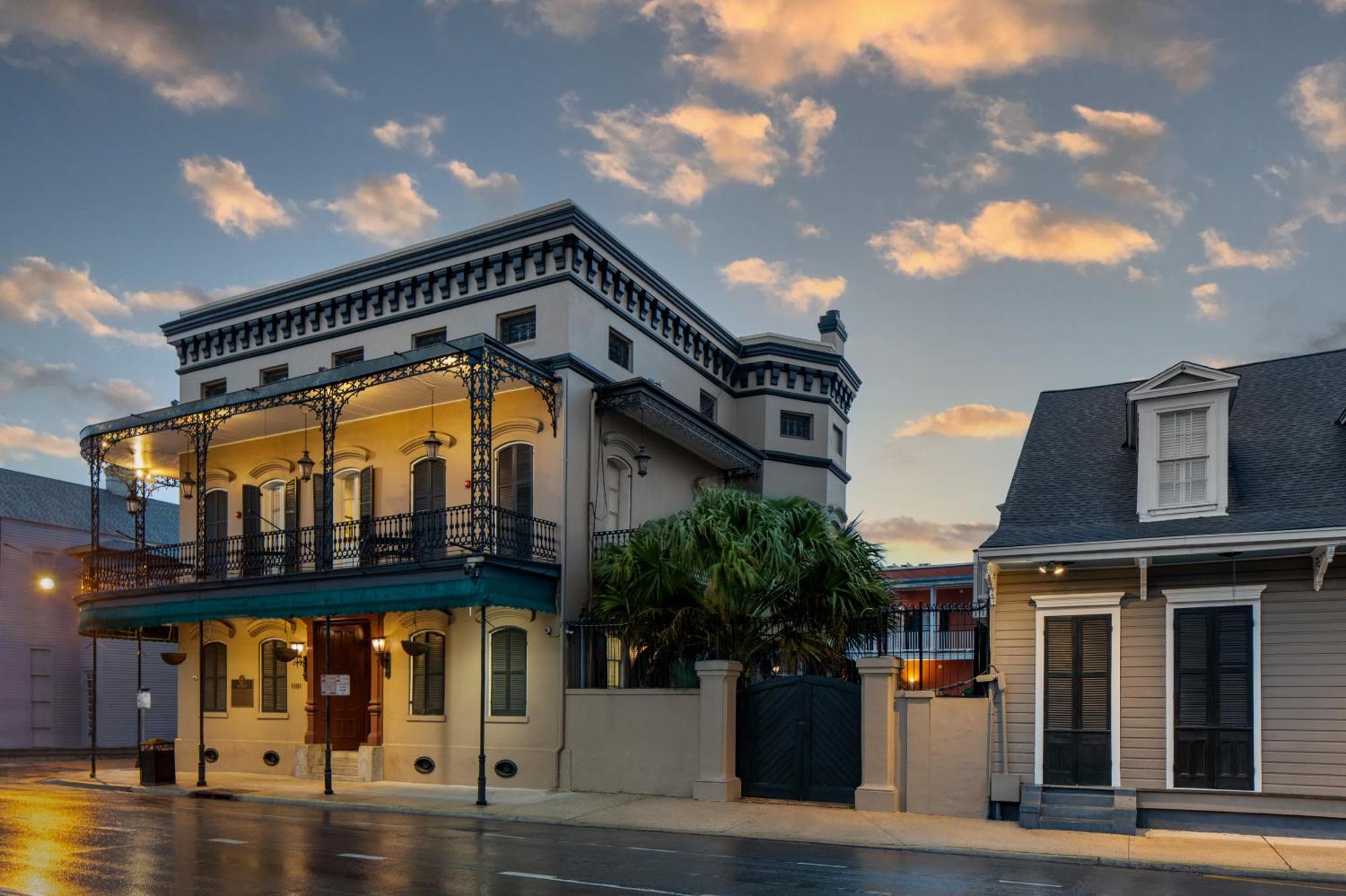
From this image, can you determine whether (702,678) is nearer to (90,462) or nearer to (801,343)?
(801,343)

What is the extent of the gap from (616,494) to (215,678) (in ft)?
37.8

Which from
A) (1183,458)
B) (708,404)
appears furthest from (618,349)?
(1183,458)

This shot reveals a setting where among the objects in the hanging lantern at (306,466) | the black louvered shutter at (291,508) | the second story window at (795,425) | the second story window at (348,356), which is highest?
the second story window at (348,356)

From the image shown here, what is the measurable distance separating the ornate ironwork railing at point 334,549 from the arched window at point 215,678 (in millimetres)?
1901

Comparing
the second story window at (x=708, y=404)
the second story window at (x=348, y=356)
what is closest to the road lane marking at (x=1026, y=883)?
the second story window at (x=708, y=404)

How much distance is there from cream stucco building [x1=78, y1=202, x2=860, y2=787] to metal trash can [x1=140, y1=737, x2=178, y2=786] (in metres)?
1.37

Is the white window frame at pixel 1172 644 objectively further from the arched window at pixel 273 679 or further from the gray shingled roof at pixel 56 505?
the gray shingled roof at pixel 56 505

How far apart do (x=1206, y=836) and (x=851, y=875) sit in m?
6.21

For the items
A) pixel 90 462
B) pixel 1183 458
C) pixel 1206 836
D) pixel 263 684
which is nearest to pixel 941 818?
pixel 1206 836

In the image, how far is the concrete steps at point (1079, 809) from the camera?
52.3 ft

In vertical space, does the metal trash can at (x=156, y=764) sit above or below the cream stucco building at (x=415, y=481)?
below

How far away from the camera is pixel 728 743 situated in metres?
19.6

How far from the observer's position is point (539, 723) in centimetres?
2216

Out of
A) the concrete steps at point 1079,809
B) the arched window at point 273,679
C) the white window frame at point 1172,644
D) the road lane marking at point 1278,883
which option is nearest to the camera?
the road lane marking at point 1278,883
